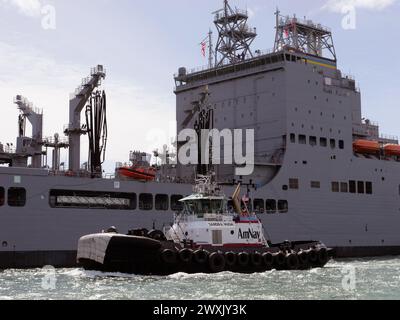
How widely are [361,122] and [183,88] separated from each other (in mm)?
14656

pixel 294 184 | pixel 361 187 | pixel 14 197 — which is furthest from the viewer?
pixel 361 187

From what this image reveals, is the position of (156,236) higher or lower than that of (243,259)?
higher

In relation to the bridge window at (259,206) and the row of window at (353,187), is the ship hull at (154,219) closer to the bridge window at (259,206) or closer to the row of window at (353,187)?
the bridge window at (259,206)

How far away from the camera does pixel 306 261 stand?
29500 mm

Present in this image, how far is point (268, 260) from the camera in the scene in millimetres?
27828

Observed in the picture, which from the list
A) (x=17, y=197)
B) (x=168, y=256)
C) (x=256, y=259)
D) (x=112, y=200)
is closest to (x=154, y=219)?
(x=112, y=200)

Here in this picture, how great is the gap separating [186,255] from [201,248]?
1.38 metres

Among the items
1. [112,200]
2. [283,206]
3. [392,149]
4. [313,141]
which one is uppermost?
[313,141]

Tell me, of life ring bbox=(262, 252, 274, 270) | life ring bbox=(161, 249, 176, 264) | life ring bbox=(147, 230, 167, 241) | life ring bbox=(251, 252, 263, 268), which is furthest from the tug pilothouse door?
life ring bbox=(161, 249, 176, 264)

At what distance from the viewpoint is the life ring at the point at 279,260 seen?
2809 cm

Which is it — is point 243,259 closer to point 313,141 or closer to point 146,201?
point 146,201

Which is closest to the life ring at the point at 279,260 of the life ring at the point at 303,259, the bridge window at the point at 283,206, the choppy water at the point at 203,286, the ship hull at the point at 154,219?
the choppy water at the point at 203,286

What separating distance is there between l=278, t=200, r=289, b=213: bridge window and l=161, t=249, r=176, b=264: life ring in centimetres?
1619
